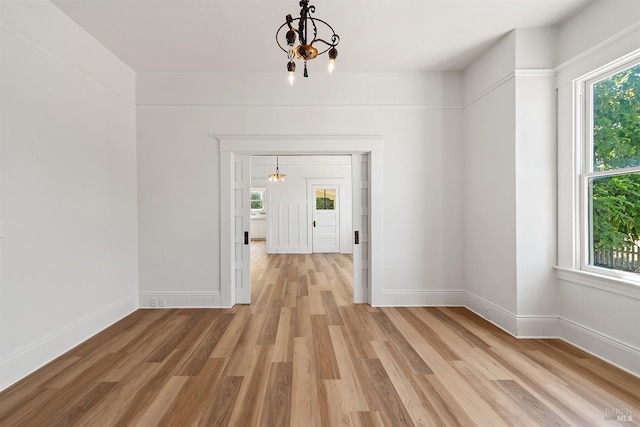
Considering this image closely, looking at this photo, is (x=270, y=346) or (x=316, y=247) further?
(x=316, y=247)

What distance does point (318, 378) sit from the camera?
234 centimetres

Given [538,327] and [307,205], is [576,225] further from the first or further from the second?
[307,205]

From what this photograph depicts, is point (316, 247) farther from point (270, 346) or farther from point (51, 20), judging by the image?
point (51, 20)

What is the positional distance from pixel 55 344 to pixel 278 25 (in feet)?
11.7

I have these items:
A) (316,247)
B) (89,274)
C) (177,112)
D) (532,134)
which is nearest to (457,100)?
(532,134)

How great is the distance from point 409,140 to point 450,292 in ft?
6.88

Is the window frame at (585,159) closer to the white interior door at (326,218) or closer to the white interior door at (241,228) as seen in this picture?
the white interior door at (241,228)

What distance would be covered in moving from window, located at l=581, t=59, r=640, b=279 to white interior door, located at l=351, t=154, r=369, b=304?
2.30 meters

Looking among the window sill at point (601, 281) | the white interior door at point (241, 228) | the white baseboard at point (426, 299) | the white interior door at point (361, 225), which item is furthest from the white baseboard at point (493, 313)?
the white interior door at point (241, 228)

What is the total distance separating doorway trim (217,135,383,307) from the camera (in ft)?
13.4

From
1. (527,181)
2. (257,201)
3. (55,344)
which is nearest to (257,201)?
(257,201)

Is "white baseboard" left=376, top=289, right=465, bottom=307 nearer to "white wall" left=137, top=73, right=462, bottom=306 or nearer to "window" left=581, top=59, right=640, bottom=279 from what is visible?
→ "white wall" left=137, top=73, right=462, bottom=306

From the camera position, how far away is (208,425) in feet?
5.97

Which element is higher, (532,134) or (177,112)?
(177,112)
